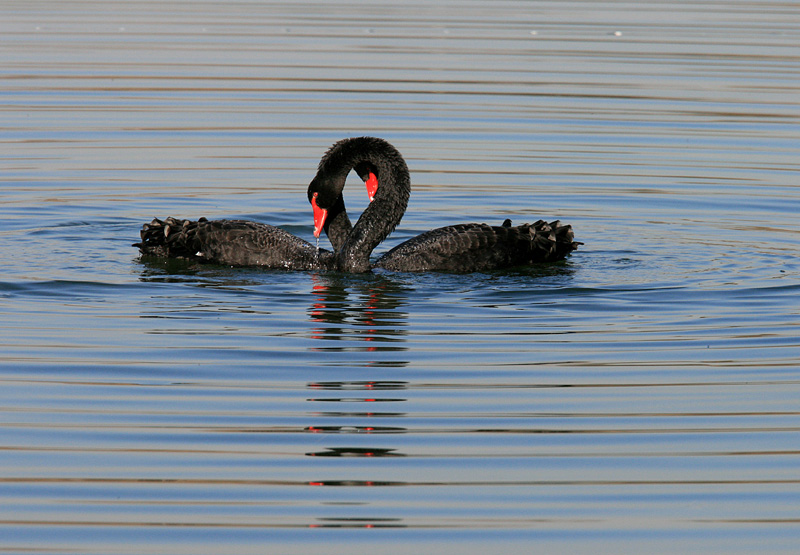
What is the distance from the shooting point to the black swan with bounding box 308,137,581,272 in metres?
9.61

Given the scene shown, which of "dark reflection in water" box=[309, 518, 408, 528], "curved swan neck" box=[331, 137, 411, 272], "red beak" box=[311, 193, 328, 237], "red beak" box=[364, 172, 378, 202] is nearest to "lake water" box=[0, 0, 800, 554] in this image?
"dark reflection in water" box=[309, 518, 408, 528]

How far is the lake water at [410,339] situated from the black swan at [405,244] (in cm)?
22

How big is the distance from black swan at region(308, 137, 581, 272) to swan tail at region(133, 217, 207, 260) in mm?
991

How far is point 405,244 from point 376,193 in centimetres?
49

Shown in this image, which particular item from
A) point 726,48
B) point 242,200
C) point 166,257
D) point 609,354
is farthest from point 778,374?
point 726,48

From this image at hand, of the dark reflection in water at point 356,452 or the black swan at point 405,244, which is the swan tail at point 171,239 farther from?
the dark reflection in water at point 356,452

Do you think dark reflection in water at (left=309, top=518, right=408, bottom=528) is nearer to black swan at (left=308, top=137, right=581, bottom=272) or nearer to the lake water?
the lake water

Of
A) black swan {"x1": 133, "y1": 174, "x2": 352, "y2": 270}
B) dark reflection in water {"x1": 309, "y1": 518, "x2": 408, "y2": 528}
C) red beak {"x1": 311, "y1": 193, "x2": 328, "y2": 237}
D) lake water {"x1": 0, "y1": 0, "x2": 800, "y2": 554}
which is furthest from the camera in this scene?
red beak {"x1": 311, "y1": 193, "x2": 328, "y2": 237}

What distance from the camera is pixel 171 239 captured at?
9.80 metres

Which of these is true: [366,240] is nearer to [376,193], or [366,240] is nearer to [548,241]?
[376,193]

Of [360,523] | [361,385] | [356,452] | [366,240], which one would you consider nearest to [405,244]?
[366,240]

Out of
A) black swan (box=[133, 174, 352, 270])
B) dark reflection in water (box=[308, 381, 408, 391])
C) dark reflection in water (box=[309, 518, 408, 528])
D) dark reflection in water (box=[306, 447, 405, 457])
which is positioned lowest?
dark reflection in water (box=[309, 518, 408, 528])

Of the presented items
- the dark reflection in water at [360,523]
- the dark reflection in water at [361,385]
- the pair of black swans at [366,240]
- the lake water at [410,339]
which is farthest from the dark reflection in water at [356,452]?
the pair of black swans at [366,240]

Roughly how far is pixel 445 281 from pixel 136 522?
16.1 feet
